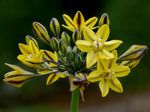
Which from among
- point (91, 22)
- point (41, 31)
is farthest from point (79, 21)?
point (41, 31)

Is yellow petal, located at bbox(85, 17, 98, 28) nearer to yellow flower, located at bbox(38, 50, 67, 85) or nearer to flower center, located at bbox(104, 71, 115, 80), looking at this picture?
yellow flower, located at bbox(38, 50, 67, 85)

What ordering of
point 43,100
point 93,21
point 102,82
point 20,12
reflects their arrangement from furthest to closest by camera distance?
point 43,100 → point 20,12 → point 93,21 → point 102,82

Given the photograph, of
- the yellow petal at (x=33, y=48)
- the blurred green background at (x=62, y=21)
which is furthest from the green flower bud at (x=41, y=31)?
the blurred green background at (x=62, y=21)

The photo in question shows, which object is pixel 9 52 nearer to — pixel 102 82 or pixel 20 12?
pixel 20 12

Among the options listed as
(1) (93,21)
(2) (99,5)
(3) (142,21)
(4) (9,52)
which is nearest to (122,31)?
(3) (142,21)

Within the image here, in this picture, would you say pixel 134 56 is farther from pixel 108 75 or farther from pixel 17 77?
pixel 17 77

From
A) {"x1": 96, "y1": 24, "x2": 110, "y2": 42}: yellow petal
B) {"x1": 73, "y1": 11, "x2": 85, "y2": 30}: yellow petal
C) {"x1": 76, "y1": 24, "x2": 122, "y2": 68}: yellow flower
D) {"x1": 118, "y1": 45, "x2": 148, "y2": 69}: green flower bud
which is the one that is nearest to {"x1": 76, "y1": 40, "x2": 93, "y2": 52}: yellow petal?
{"x1": 76, "y1": 24, "x2": 122, "y2": 68}: yellow flower
